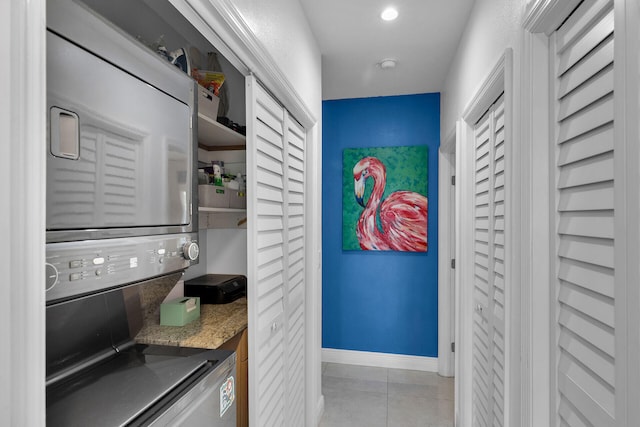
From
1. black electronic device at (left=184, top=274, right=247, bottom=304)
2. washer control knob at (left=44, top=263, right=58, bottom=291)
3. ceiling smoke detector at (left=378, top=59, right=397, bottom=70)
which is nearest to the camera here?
washer control knob at (left=44, top=263, right=58, bottom=291)

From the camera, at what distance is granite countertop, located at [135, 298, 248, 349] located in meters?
1.43

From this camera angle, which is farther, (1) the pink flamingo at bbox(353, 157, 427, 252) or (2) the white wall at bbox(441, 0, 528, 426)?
(1) the pink flamingo at bbox(353, 157, 427, 252)

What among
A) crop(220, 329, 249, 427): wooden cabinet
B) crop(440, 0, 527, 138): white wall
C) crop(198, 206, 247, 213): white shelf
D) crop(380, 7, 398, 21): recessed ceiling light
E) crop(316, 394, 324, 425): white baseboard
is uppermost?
crop(380, 7, 398, 21): recessed ceiling light

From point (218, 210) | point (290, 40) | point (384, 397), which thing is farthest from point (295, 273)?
point (384, 397)

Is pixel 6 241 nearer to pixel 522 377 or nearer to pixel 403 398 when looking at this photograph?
pixel 522 377

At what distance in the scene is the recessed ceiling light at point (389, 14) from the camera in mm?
2037

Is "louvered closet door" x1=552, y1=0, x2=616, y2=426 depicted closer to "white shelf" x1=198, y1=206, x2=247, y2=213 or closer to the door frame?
the door frame

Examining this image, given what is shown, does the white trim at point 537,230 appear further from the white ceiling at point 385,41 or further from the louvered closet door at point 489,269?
the white ceiling at point 385,41

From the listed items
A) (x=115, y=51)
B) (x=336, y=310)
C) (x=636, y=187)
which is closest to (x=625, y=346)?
(x=636, y=187)

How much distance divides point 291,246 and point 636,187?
1.60 meters

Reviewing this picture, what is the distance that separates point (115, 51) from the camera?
0.83 meters

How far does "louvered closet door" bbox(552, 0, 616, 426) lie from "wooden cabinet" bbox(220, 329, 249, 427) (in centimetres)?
116

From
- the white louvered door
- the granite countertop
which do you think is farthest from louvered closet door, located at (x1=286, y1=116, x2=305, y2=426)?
the granite countertop

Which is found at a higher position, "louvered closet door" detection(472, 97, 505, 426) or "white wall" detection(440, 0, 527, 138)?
"white wall" detection(440, 0, 527, 138)
